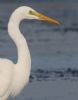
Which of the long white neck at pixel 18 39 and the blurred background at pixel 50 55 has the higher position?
the long white neck at pixel 18 39

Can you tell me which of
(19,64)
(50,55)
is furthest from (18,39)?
(50,55)

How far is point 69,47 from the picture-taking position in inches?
696

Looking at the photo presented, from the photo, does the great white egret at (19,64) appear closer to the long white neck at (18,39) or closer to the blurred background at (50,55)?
the long white neck at (18,39)

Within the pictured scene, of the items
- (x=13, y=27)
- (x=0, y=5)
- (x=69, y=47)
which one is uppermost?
(x=13, y=27)

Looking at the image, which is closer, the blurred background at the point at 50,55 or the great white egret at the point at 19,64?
the great white egret at the point at 19,64

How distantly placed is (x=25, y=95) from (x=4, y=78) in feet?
6.44

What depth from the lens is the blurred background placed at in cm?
1246

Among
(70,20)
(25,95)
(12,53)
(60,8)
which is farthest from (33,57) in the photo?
(60,8)

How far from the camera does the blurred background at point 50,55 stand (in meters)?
12.5

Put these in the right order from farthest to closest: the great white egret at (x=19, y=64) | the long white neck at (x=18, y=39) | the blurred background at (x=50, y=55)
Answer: the blurred background at (x=50, y=55), the long white neck at (x=18, y=39), the great white egret at (x=19, y=64)

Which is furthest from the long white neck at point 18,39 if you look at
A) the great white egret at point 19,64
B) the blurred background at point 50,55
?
the blurred background at point 50,55

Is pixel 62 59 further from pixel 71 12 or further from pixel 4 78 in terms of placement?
pixel 71 12

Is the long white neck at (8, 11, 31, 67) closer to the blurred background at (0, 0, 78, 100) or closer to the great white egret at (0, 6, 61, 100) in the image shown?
the great white egret at (0, 6, 61, 100)

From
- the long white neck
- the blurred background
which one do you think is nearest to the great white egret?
→ the long white neck
